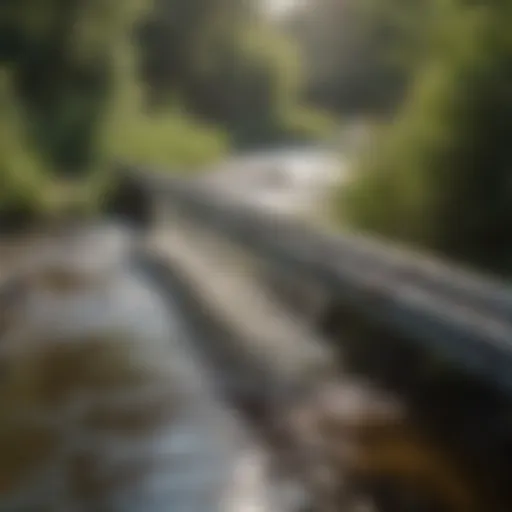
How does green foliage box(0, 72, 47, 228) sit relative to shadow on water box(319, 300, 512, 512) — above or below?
above

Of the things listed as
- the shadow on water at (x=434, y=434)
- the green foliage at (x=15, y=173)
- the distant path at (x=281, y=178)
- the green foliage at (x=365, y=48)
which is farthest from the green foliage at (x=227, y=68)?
the shadow on water at (x=434, y=434)

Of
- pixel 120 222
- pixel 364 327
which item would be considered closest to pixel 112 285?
pixel 364 327

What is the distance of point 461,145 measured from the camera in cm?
757

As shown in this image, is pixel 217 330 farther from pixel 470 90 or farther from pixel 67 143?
pixel 67 143

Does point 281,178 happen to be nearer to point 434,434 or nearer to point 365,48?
point 365,48

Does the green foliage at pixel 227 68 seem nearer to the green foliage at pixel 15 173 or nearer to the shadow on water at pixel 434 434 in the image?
the green foliage at pixel 15 173

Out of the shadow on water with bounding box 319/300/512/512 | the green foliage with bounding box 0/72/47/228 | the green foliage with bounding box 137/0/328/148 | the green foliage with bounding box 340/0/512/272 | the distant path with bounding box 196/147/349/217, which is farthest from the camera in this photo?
the green foliage with bounding box 0/72/47/228

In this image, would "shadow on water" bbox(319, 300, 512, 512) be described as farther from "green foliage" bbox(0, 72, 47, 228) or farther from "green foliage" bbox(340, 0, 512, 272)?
"green foliage" bbox(0, 72, 47, 228)

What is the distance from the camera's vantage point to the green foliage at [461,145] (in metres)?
7.21

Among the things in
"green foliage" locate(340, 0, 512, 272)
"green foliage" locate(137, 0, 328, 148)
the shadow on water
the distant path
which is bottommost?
the shadow on water

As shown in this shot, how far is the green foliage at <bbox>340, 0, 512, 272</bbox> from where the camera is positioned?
284 inches

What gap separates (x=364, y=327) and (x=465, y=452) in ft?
7.51

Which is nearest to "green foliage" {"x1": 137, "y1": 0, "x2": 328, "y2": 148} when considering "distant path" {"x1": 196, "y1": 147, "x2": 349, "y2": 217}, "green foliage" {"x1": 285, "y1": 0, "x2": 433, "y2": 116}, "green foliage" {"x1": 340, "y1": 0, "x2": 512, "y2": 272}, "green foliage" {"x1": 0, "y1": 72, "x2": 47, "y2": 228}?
"distant path" {"x1": 196, "y1": 147, "x2": 349, "y2": 217}

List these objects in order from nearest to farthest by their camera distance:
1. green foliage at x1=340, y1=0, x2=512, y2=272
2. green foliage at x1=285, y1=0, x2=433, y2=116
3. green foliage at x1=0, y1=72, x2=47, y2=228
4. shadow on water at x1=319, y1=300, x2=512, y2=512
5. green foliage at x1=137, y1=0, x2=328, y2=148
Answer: shadow on water at x1=319, y1=300, x2=512, y2=512 < green foliage at x1=340, y1=0, x2=512, y2=272 < green foliage at x1=285, y1=0, x2=433, y2=116 < green foliage at x1=137, y1=0, x2=328, y2=148 < green foliage at x1=0, y1=72, x2=47, y2=228
